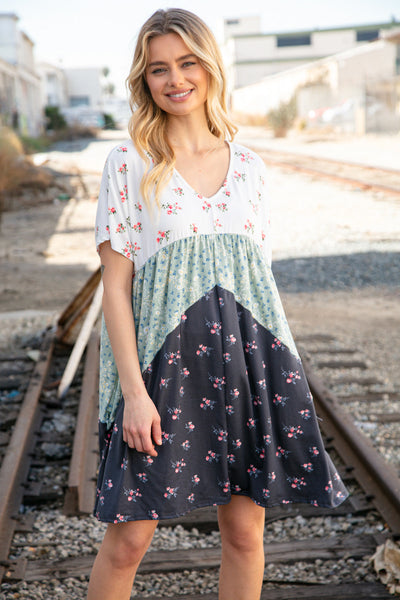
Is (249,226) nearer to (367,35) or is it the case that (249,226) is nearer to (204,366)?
(204,366)

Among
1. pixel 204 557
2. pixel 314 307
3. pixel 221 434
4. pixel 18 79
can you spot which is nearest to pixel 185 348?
pixel 221 434

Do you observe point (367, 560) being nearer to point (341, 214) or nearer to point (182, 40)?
point (182, 40)

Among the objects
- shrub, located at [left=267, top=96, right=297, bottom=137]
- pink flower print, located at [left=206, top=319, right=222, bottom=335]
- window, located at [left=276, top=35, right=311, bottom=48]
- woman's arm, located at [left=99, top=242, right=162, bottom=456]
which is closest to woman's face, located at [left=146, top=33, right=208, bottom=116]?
woman's arm, located at [left=99, top=242, right=162, bottom=456]

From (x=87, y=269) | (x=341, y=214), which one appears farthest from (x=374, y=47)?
(x=87, y=269)

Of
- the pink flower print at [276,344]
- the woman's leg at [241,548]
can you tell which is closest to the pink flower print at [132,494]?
the woman's leg at [241,548]

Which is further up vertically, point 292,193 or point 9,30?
point 9,30

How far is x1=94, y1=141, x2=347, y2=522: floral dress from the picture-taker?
6.15 ft

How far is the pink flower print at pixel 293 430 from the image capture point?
1.93m

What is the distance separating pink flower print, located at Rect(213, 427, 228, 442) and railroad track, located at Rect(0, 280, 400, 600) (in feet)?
3.34

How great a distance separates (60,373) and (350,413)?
7.22 feet

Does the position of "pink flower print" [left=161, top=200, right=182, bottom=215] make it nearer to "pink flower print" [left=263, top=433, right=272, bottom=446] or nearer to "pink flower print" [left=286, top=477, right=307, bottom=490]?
"pink flower print" [left=263, top=433, right=272, bottom=446]

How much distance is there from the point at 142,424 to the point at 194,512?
1.64m

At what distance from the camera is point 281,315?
199 centimetres

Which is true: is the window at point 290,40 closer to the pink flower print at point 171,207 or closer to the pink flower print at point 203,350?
the pink flower print at point 171,207
